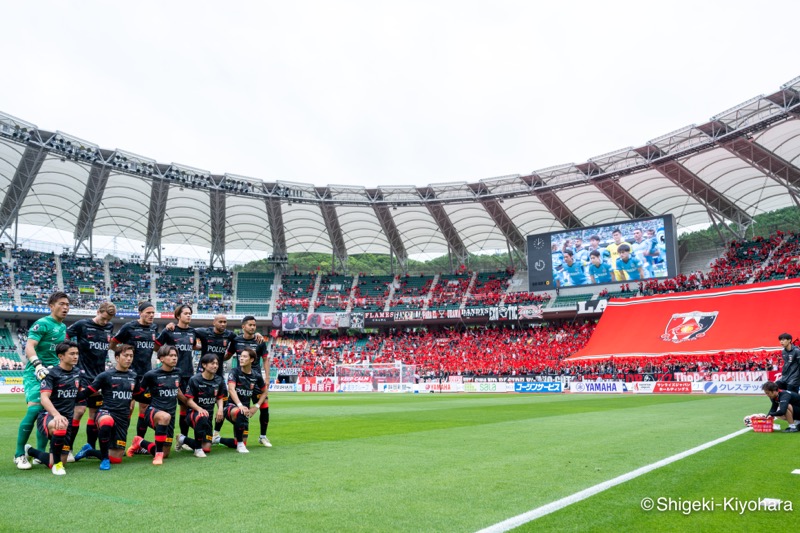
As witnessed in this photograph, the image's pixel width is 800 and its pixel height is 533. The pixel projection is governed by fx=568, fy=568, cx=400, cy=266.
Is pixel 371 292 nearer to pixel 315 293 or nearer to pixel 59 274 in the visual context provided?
pixel 315 293

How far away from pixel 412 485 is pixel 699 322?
123ft

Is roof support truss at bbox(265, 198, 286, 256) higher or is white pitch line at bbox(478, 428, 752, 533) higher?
roof support truss at bbox(265, 198, 286, 256)

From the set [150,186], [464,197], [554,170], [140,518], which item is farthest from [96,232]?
[140,518]

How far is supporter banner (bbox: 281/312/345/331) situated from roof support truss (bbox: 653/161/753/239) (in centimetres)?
3209

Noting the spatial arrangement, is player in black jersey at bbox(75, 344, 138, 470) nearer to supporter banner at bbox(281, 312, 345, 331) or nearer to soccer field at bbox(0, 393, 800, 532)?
soccer field at bbox(0, 393, 800, 532)

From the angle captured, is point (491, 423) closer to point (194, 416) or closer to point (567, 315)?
point (194, 416)

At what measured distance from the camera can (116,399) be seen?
758 centimetres

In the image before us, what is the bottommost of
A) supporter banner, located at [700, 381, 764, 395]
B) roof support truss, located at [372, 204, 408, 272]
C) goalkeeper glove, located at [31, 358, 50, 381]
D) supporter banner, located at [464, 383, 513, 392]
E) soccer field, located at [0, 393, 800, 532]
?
supporter banner, located at [464, 383, 513, 392]

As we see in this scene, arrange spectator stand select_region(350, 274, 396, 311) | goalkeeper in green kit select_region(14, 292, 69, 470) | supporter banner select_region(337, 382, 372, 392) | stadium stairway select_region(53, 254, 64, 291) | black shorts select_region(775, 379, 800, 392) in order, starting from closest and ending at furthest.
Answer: goalkeeper in green kit select_region(14, 292, 69, 470) < black shorts select_region(775, 379, 800, 392) < supporter banner select_region(337, 382, 372, 392) < stadium stairway select_region(53, 254, 64, 291) < spectator stand select_region(350, 274, 396, 311)

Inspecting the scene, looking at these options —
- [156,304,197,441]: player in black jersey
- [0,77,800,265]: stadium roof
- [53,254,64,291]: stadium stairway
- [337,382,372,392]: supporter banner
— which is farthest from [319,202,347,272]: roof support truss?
[156,304,197,441]: player in black jersey

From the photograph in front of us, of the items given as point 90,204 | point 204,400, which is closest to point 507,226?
point 90,204

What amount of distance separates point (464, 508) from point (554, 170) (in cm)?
4273

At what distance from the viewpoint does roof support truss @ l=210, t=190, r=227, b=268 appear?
5047 cm

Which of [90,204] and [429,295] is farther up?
[90,204]
